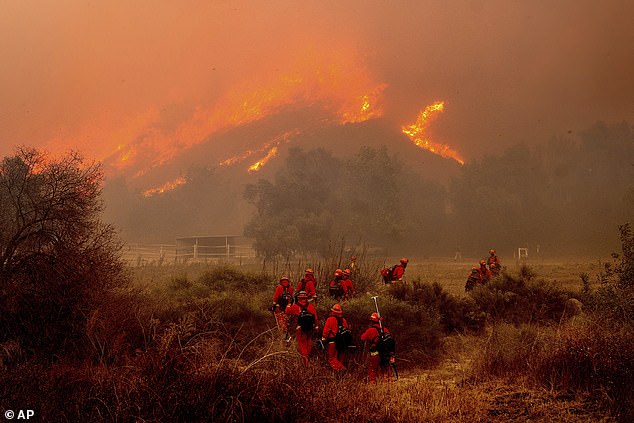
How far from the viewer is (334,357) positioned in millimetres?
11102

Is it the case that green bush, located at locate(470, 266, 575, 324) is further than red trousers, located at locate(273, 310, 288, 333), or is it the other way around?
green bush, located at locate(470, 266, 575, 324)

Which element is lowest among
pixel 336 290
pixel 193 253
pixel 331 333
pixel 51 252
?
pixel 331 333

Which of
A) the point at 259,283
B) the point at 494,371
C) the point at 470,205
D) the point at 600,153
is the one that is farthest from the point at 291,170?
the point at 600,153

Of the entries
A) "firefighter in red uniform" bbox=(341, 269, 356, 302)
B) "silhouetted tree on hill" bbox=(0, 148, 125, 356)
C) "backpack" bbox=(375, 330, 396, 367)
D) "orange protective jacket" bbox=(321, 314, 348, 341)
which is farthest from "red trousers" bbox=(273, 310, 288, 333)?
"silhouetted tree on hill" bbox=(0, 148, 125, 356)

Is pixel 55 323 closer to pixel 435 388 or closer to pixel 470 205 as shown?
pixel 435 388

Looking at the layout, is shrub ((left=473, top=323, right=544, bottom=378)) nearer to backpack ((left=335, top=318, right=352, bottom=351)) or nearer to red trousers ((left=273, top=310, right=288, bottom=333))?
backpack ((left=335, top=318, right=352, bottom=351))

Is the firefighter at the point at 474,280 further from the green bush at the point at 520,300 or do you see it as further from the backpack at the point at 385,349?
the backpack at the point at 385,349

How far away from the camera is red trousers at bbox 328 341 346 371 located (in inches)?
432

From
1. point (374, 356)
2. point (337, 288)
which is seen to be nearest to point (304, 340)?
point (374, 356)

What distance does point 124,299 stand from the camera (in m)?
14.6

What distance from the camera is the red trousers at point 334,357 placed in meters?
11.0

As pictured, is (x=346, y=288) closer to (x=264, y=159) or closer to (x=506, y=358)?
(x=506, y=358)

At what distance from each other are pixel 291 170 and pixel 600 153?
8283 centimetres

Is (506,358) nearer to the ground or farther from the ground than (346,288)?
nearer to the ground
